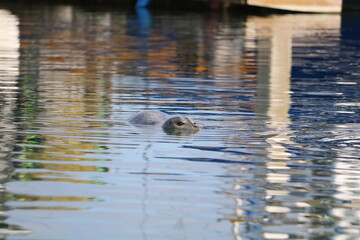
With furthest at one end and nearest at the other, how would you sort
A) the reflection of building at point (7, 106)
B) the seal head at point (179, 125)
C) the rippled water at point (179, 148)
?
the seal head at point (179, 125)
the reflection of building at point (7, 106)
the rippled water at point (179, 148)

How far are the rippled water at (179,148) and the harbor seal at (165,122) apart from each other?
18 centimetres

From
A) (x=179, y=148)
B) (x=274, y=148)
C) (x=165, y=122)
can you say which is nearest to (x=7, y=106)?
(x=165, y=122)

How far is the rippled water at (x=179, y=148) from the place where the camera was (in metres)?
7.30

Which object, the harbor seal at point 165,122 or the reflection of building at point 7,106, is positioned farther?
the harbor seal at point 165,122

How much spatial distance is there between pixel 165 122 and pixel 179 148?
64.7 inches

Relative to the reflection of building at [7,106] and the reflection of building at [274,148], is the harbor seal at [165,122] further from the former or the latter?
A: the reflection of building at [7,106]

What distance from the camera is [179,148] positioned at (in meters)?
10.7

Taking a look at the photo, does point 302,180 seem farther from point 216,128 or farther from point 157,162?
point 216,128

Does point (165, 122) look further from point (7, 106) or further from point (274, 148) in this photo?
point (7, 106)

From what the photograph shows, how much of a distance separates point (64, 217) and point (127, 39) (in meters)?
24.3

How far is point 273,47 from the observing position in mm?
28078

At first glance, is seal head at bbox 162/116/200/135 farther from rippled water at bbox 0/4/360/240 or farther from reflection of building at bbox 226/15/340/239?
reflection of building at bbox 226/15/340/239

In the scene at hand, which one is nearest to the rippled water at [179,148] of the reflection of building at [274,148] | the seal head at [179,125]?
the reflection of building at [274,148]

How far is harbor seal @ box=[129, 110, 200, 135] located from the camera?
1200 centimetres
